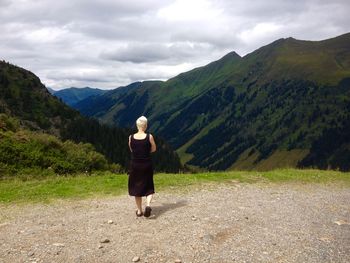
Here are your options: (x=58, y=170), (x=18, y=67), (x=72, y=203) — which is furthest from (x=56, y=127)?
(x=72, y=203)

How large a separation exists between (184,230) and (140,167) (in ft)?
9.85

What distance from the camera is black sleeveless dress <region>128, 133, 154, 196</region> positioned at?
14477mm

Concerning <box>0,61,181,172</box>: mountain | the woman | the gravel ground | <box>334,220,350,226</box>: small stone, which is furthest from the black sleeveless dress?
<box>0,61,181,172</box>: mountain

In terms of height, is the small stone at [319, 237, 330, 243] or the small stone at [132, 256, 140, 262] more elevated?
the small stone at [132, 256, 140, 262]

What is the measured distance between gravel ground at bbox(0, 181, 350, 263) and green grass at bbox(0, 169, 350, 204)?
1.23 m

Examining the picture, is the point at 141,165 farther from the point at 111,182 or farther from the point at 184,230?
the point at 111,182

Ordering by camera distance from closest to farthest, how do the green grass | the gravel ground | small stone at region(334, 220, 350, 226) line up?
the gravel ground < small stone at region(334, 220, 350, 226) < the green grass

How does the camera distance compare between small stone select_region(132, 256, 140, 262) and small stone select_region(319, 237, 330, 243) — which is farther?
small stone select_region(319, 237, 330, 243)

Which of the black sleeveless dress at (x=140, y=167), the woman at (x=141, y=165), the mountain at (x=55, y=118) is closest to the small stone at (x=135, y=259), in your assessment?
the woman at (x=141, y=165)

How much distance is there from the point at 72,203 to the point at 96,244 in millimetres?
5342

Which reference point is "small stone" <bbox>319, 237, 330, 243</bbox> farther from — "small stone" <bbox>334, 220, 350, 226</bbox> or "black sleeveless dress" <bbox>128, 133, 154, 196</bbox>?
"black sleeveless dress" <bbox>128, 133, 154, 196</bbox>

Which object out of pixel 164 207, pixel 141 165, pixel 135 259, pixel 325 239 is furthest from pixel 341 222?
pixel 135 259

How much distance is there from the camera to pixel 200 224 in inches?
525

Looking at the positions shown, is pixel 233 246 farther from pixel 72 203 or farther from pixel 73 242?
pixel 72 203
